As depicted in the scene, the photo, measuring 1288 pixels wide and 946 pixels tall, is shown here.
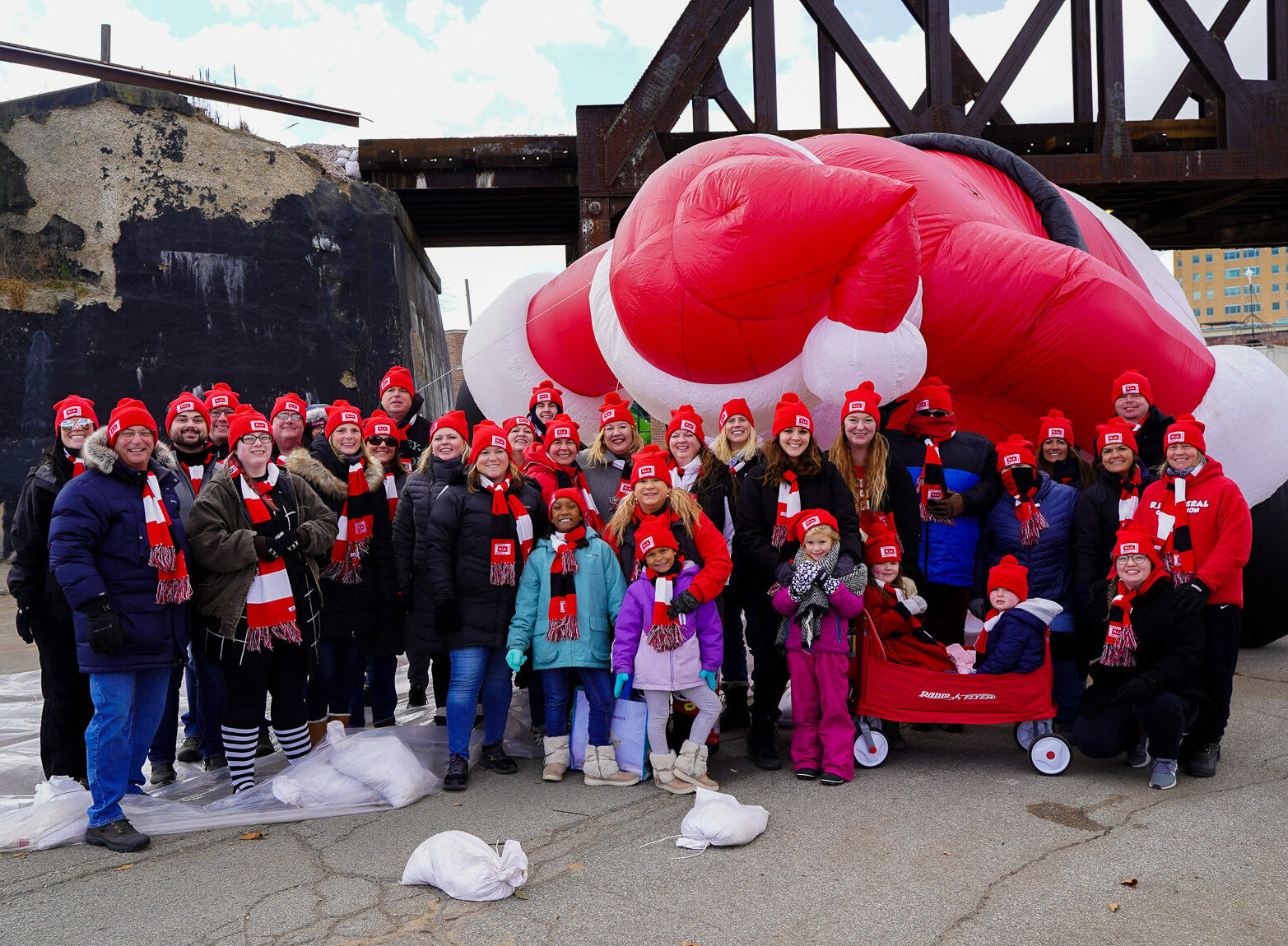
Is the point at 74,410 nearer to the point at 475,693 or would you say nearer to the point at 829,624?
the point at 475,693

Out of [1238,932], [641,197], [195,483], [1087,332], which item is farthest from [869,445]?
[195,483]

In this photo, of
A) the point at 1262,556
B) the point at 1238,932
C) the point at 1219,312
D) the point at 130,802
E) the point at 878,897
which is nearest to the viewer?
the point at 1238,932

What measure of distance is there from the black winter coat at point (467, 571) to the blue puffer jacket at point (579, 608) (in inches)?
3.3

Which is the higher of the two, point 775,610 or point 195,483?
point 195,483

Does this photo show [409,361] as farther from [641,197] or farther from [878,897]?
[878,897]

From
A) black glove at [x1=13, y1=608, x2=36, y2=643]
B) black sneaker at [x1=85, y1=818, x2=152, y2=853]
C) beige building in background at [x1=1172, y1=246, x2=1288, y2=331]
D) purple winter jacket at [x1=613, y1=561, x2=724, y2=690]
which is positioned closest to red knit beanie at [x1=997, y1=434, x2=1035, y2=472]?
purple winter jacket at [x1=613, y1=561, x2=724, y2=690]

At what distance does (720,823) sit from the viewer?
3.47m

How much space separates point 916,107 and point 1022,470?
27.6ft

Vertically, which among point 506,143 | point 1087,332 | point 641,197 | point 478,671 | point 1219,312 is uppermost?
point 1219,312

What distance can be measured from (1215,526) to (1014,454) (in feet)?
3.12

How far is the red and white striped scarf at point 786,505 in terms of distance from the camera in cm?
443

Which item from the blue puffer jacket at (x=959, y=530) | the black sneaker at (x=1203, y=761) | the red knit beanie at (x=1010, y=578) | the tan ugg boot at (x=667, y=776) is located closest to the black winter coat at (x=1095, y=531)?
the red knit beanie at (x=1010, y=578)

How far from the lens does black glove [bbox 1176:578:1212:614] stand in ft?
13.0

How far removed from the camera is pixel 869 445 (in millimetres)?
4730
